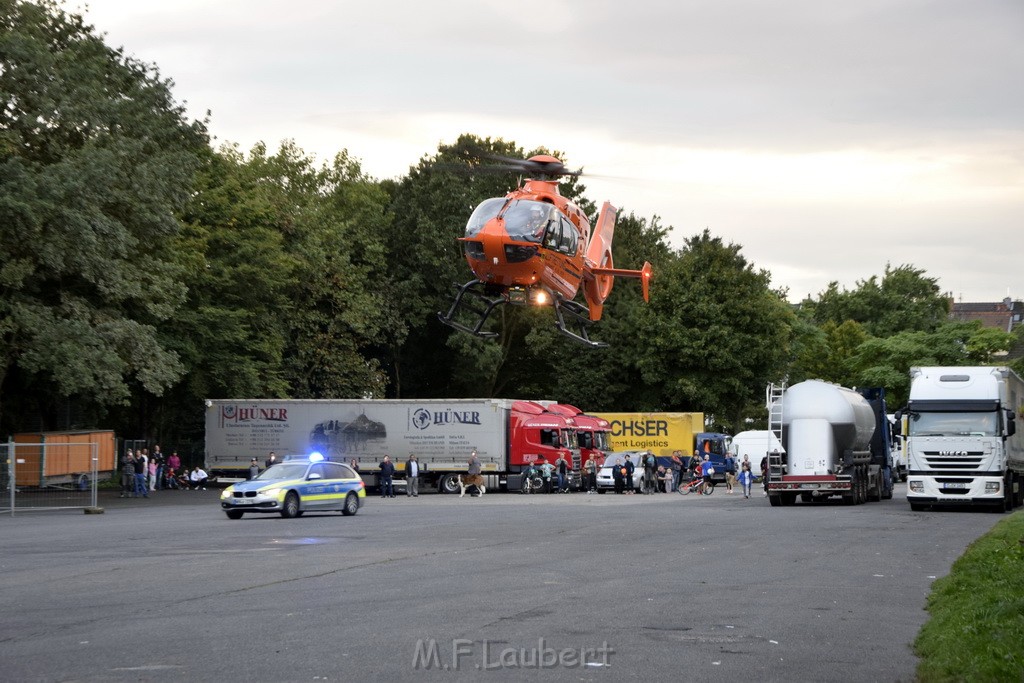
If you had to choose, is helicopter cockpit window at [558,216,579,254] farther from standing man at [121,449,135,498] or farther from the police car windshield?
standing man at [121,449,135,498]

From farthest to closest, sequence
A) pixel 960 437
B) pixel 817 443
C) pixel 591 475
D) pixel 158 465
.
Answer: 1. pixel 591 475
2. pixel 158 465
3. pixel 817 443
4. pixel 960 437

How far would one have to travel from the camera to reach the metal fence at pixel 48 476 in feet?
112

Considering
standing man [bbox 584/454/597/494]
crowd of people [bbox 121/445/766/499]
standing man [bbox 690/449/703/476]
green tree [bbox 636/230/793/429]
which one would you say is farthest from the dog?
green tree [bbox 636/230/793/429]

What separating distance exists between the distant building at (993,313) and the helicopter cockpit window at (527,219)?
12282 cm

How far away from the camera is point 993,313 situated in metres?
160

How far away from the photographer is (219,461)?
183ft

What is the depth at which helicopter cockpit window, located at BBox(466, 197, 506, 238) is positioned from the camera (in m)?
32.2

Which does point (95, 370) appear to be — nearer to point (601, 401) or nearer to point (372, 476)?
point (372, 476)

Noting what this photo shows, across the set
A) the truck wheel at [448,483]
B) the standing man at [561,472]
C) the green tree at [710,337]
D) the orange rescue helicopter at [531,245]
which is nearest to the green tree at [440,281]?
the green tree at [710,337]

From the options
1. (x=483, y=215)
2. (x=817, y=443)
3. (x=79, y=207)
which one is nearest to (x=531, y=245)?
(x=483, y=215)

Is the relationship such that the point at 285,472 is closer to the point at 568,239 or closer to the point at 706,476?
the point at 568,239

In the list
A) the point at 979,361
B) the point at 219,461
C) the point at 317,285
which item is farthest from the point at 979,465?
the point at 979,361

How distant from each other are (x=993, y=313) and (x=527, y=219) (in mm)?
139979

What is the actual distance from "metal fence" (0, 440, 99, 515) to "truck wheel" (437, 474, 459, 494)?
725 inches
